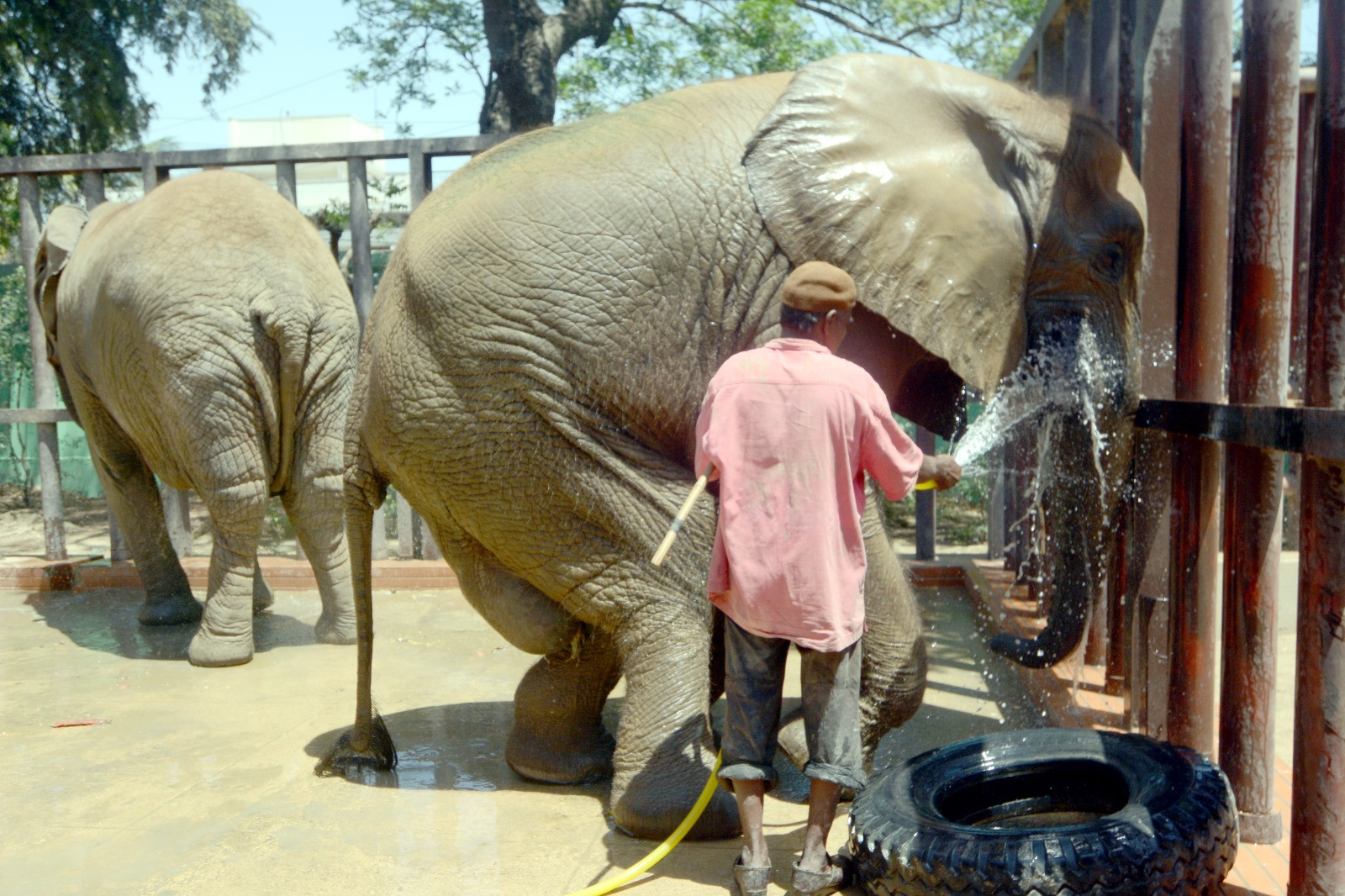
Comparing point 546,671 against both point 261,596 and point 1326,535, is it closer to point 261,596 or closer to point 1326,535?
→ point 1326,535

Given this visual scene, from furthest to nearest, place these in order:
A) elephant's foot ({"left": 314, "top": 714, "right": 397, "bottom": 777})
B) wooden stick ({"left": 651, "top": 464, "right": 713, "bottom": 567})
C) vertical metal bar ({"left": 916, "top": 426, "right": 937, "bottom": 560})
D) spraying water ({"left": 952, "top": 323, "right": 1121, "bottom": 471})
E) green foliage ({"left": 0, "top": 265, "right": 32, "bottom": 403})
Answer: green foliage ({"left": 0, "top": 265, "right": 32, "bottom": 403}) → vertical metal bar ({"left": 916, "top": 426, "right": 937, "bottom": 560}) → elephant's foot ({"left": 314, "top": 714, "right": 397, "bottom": 777}) → spraying water ({"left": 952, "top": 323, "right": 1121, "bottom": 471}) → wooden stick ({"left": 651, "top": 464, "right": 713, "bottom": 567})

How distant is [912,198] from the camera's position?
3.87 metres

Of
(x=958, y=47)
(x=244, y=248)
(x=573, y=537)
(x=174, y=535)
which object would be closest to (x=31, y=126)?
(x=174, y=535)

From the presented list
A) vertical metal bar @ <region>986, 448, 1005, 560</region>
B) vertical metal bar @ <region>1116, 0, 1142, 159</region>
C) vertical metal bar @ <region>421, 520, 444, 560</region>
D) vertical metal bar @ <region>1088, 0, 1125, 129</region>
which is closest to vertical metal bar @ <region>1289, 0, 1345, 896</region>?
vertical metal bar @ <region>1116, 0, 1142, 159</region>

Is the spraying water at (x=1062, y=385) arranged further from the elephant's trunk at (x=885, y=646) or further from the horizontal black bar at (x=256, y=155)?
the horizontal black bar at (x=256, y=155)

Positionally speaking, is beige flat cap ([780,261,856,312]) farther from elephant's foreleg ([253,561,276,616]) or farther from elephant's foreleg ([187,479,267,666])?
elephant's foreleg ([253,561,276,616])

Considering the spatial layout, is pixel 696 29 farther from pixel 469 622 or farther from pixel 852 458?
pixel 852 458

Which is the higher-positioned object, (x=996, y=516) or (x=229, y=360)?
(x=229, y=360)

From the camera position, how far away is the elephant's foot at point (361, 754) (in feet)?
15.3

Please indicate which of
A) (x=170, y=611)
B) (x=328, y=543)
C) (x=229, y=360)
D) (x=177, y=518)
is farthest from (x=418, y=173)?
(x=170, y=611)

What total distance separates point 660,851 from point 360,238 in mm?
6013

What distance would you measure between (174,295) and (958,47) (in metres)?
14.0

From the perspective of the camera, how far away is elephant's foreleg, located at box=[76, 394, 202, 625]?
25.4 feet

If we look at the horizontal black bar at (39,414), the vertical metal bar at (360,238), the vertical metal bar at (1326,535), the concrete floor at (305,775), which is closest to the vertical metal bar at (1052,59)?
the concrete floor at (305,775)
